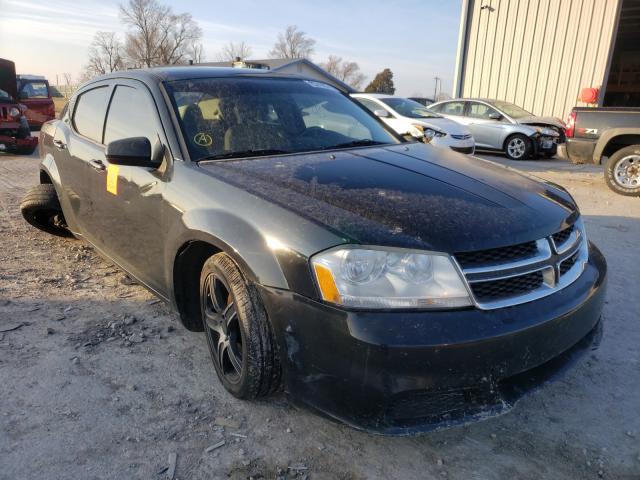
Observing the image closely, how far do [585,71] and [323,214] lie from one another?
15423 mm

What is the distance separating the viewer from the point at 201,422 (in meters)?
2.31

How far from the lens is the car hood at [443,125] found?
10.1m

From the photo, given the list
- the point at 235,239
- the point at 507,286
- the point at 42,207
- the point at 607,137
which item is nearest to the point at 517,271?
the point at 507,286

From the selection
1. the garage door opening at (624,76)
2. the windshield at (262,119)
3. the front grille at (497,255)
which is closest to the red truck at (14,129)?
the windshield at (262,119)

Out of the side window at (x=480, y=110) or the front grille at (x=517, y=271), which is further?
the side window at (x=480, y=110)

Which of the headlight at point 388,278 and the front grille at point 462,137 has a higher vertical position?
the headlight at point 388,278

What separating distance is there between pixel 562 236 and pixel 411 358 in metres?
1.06

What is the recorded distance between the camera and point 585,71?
1448 centimetres

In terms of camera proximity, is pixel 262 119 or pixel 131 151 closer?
pixel 131 151

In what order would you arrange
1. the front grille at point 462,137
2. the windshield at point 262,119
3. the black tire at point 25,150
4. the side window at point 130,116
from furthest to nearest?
the black tire at point 25,150 → the front grille at point 462,137 → the side window at point 130,116 → the windshield at point 262,119

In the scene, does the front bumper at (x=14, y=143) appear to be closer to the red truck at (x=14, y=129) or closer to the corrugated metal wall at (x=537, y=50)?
the red truck at (x=14, y=129)

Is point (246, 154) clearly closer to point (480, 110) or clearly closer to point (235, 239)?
point (235, 239)

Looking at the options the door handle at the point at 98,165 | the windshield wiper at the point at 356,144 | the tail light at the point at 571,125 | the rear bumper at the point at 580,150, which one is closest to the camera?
the windshield wiper at the point at 356,144

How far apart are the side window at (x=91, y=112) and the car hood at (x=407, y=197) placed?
142 centimetres
